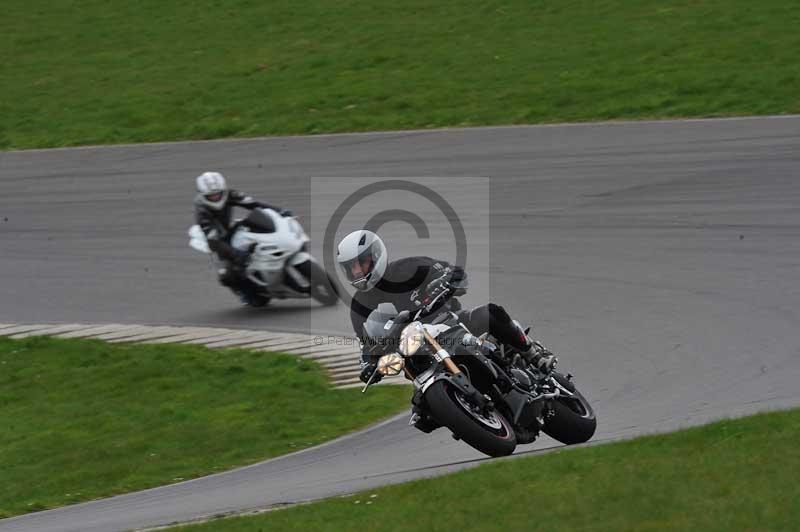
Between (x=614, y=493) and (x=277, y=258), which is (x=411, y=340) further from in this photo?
(x=277, y=258)

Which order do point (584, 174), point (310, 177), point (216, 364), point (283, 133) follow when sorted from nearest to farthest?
point (216, 364) → point (584, 174) → point (310, 177) → point (283, 133)

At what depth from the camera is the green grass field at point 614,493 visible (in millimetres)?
7156

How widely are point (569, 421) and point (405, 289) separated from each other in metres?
1.60

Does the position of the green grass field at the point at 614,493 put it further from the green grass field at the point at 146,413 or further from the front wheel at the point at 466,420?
the green grass field at the point at 146,413

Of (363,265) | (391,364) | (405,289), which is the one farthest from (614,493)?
(363,265)

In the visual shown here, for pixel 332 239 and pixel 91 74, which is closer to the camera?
pixel 332 239

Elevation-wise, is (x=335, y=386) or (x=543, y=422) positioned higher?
(x=543, y=422)

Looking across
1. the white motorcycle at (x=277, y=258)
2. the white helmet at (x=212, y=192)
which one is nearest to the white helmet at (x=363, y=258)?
the white motorcycle at (x=277, y=258)

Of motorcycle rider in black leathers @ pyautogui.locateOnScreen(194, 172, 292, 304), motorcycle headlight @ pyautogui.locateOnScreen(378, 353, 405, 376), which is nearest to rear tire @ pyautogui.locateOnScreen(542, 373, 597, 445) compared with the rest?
motorcycle headlight @ pyautogui.locateOnScreen(378, 353, 405, 376)

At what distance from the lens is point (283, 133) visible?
25.5 m

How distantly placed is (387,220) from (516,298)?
4422mm

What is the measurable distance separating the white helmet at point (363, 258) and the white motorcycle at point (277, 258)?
257 inches

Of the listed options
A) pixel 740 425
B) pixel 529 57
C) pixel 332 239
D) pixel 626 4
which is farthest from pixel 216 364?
pixel 626 4

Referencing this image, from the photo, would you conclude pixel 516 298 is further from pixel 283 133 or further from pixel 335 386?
pixel 283 133
